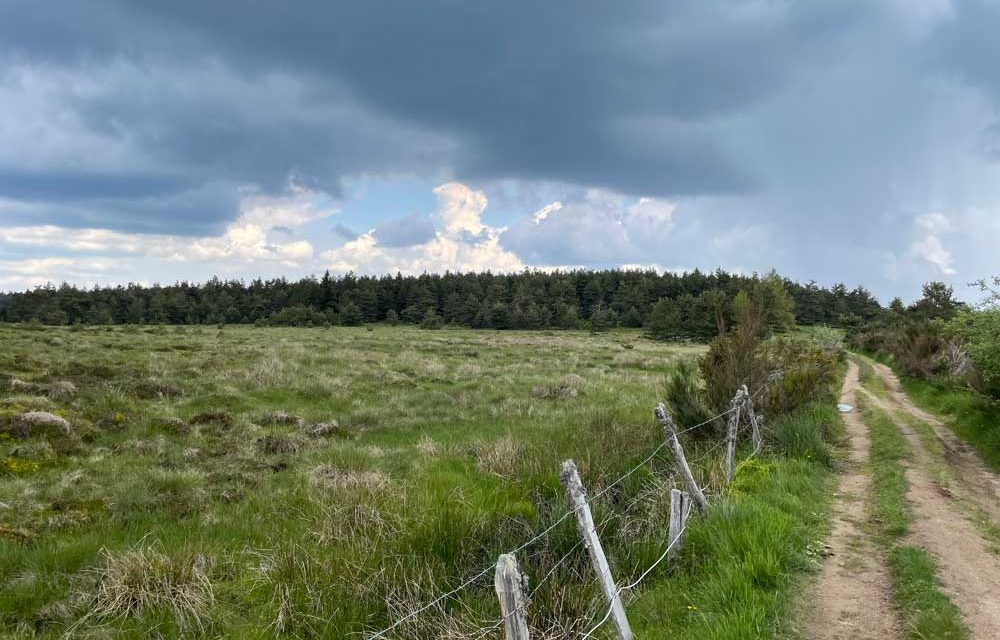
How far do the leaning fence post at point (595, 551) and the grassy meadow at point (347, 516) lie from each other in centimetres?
44

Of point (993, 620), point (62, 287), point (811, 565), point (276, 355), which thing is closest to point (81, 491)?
point (811, 565)

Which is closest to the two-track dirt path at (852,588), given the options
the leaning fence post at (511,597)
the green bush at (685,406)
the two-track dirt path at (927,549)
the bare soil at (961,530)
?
the two-track dirt path at (927,549)

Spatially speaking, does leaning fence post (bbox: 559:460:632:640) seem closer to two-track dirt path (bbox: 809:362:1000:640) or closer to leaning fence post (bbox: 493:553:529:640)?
leaning fence post (bbox: 493:553:529:640)

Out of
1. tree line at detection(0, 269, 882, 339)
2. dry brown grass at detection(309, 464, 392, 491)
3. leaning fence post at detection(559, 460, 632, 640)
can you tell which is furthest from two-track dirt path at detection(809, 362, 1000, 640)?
tree line at detection(0, 269, 882, 339)

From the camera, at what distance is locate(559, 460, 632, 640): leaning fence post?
439 cm

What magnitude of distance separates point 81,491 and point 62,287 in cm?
10554

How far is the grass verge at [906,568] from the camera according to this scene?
4.80 metres

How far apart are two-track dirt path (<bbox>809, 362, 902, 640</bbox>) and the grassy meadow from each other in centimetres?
28

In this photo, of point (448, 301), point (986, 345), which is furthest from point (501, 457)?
point (448, 301)

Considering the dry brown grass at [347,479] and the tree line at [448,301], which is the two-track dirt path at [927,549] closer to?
the dry brown grass at [347,479]

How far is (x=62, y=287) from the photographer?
93750mm

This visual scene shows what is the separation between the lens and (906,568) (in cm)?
595

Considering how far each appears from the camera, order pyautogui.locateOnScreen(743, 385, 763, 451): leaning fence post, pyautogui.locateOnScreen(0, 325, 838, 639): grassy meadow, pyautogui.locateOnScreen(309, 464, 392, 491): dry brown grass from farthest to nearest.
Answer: pyautogui.locateOnScreen(743, 385, 763, 451): leaning fence post → pyautogui.locateOnScreen(309, 464, 392, 491): dry brown grass → pyautogui.locateOnScreen(0, 325, 838, 639): grassy meadow

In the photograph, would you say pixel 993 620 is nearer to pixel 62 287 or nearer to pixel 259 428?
pixel 259 428
